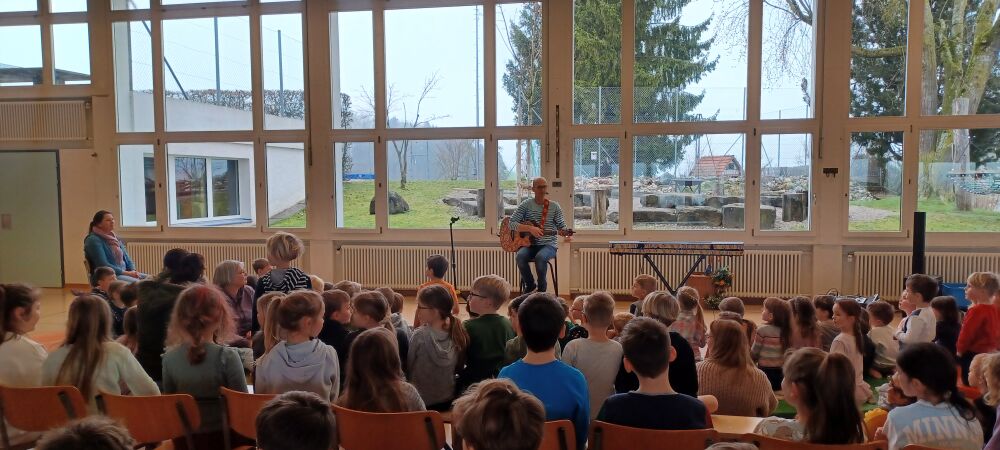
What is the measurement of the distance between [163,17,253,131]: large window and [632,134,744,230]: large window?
536 cm

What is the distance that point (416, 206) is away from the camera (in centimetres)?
901

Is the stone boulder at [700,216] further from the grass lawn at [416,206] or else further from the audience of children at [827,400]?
the audience of children at [827,400]

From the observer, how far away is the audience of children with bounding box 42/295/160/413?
2.69 metres

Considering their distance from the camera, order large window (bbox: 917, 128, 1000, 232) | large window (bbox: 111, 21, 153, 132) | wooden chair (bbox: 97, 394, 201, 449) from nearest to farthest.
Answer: wooden chair (bbox: 97, 394, 201, 449) < large window (bbox: 917, 128, 1000, 232) < large window (bbox: 111, 21, 153, 132)

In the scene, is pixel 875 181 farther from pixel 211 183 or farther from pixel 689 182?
pixel 211 183

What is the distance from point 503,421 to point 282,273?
3097mm

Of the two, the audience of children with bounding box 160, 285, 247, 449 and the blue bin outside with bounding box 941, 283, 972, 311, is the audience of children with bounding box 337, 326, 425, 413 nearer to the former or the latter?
the audience of children with bounding box 160, 285, 247, 449

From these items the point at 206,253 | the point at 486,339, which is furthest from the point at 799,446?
the point at 206,253

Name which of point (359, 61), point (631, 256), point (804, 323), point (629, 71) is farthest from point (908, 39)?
point (359, 61)

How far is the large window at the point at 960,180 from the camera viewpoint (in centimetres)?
775

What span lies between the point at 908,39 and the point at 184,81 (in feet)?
30.2

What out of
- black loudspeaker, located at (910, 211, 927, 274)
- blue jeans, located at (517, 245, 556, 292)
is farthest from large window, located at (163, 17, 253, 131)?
black loudspeaker, located at (910, 211, 927, 274)

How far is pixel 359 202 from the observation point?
9.16 meters

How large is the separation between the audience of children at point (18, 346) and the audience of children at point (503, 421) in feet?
7.52
